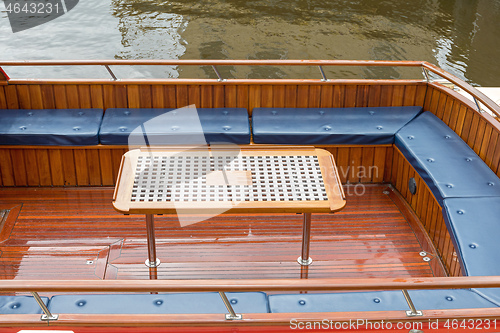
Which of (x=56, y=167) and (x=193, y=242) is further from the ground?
(x=56, y=167)

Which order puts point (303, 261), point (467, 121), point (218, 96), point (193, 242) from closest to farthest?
point (303, 261)
point (193, 242)
point (467, 121)
point (218, 96)

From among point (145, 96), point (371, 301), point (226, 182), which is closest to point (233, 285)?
point (371, 301)

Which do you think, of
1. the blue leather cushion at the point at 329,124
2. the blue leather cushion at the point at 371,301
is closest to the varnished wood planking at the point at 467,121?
the blue leather cushion at the point at 329,124

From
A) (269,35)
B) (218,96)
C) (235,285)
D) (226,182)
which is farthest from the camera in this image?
(269,35)

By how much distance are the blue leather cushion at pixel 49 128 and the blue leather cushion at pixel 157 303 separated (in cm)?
157

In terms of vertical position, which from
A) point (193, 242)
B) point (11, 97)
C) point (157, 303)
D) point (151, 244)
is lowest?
point (193, 242)

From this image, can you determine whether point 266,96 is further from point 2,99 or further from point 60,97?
point 2,99

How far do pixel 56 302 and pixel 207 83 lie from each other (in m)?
2.14

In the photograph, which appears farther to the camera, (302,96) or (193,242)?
(302,96)

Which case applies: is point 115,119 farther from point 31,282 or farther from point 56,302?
point 31,282

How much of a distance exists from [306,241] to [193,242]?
2.43 feet

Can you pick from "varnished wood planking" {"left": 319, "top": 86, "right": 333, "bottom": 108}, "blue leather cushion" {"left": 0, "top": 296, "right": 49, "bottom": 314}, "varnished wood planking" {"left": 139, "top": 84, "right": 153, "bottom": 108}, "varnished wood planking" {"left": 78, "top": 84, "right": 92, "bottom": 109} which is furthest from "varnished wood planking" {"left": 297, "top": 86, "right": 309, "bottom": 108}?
"blue leather cushion" {"left": 0, "top": 296, "right": 49, "bottom": 314}

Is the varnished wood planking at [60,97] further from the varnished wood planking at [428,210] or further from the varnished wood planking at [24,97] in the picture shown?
the varnished wood planking at [428,210]

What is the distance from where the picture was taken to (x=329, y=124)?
3895 millimetres
